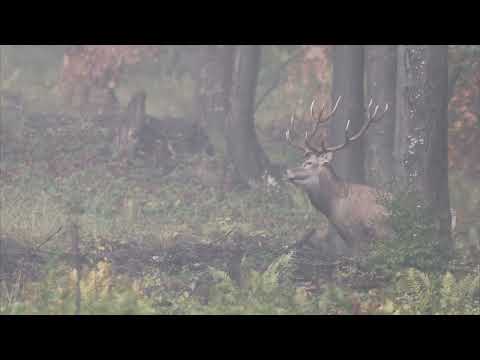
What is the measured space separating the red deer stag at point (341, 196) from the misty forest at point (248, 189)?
3 cm

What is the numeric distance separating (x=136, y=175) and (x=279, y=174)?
Result: 2658 millimetres

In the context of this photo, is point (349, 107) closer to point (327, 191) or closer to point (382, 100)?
point (382, 100)

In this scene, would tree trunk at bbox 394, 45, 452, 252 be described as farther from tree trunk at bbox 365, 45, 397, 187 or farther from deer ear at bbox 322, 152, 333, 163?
tree trunk at bbox 365, 45, 397, 187

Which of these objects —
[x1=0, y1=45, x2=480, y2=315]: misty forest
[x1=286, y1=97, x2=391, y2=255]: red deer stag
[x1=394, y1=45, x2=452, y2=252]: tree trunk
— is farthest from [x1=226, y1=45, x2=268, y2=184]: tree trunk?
[x1=394, y1=45, x2=452, y2=252]: tree trunk

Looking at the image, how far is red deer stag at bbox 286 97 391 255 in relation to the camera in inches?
567

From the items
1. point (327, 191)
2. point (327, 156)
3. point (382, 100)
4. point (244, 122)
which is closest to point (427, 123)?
point (327, 156)

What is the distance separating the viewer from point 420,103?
14602 mm

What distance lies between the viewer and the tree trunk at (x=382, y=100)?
1834cm

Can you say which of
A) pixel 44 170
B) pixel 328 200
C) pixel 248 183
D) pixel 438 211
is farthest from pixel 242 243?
pixel 44 170

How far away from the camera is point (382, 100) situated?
18.3 m

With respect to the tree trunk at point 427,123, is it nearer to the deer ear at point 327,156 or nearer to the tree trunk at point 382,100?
the deer ear at point 327,156

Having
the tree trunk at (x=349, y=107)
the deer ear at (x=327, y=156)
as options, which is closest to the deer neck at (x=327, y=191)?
the deer ear at (x=327, y=156)

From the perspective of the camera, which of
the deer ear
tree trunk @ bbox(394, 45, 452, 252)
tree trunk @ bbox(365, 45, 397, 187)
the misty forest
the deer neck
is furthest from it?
tree trunk @ bbox(365, 45, 397, 187)

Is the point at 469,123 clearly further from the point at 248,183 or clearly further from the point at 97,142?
the point at 97,142
